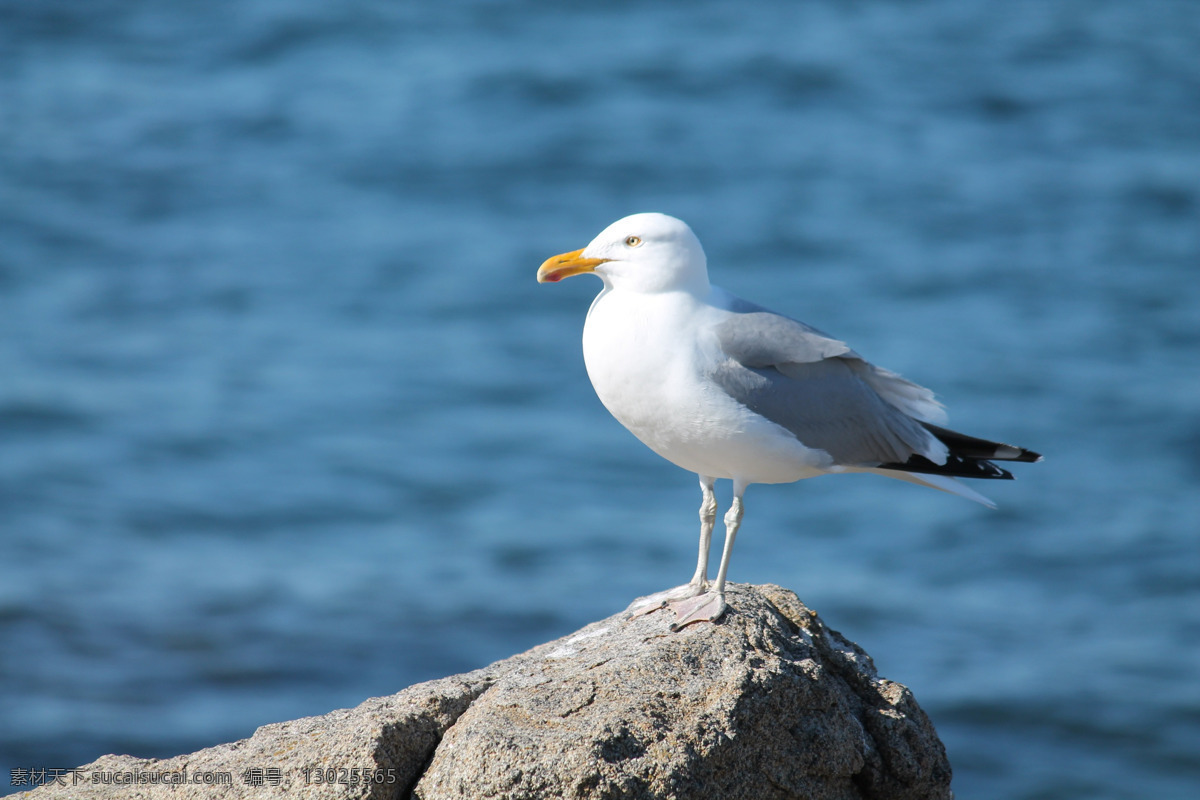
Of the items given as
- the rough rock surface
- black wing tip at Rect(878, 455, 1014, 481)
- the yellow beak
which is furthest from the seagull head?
the rough rock surface

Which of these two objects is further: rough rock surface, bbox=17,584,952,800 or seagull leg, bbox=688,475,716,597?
seagull leg, bbox=688,475,716,597

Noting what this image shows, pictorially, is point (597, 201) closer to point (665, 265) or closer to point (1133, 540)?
point (1133, 540)

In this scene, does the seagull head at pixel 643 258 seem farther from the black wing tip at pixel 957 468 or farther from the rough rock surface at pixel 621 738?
the rough rock surface at pixel 621 738

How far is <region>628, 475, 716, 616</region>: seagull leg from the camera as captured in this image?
5.46 m

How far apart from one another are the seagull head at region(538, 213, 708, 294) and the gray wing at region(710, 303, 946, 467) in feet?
0.89

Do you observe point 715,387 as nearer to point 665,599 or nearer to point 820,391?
point 820,391

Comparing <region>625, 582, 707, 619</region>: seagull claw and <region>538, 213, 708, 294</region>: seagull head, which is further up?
<region>538, 213, 708, 294</region>: seagull head

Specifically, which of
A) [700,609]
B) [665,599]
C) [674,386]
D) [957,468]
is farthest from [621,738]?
[957,468]

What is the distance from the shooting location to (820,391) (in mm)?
5559

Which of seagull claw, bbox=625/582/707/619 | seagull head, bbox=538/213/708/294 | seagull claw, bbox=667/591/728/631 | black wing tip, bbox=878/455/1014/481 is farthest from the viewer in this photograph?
black wing tip, bbox=878/455/1014/481

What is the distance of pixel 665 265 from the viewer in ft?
17.3

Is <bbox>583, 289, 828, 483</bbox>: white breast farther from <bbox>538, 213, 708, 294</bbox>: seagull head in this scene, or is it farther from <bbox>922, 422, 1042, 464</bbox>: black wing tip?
<bbox>922, 422, 1042, 464</bbox>: black wing tip

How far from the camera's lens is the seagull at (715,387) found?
16.8 ft

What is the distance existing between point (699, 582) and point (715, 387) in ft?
2.96
